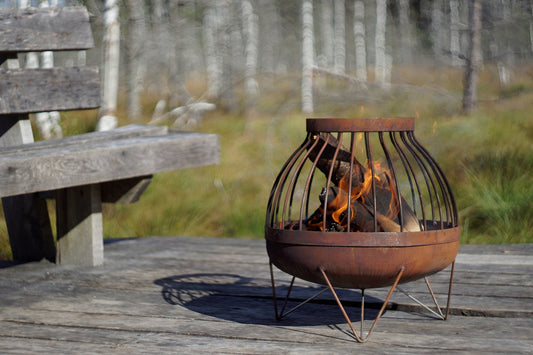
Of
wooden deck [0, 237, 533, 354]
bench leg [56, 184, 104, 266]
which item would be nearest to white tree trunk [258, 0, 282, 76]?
bench leg [56, 184, 104, 266]

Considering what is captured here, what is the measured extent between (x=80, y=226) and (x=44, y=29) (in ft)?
3.19

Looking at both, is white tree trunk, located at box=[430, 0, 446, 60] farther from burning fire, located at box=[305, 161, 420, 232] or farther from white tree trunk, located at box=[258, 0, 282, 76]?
white tree trunk, located at box=[258, 0, 282, 76]

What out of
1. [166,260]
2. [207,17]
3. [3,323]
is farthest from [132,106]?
[3,323]

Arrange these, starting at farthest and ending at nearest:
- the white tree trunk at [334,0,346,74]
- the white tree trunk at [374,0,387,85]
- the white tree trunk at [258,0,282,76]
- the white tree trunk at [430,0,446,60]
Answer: the white tree trunk at [258,0,282,76] < the white tree trunk at [334,0,346,74] < the white tree trunk at [374,0,387,85] < the white tree trunk at [430,0,446,60]

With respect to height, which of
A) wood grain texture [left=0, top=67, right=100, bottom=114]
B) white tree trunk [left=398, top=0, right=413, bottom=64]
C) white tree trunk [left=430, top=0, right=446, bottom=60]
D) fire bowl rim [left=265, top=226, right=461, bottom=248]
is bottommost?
fire bowl rim [left=265, top=226, right=461, bottom=248]

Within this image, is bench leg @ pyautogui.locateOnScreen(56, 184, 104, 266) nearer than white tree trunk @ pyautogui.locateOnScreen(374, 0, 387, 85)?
Yes

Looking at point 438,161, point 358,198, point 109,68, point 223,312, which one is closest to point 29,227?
point 223,312

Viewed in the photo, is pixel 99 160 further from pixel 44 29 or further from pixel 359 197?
pixel 359 197

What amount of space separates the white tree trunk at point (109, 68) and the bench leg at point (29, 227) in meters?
3.06

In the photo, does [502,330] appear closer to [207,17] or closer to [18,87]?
[18,87]

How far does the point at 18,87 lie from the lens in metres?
2.99

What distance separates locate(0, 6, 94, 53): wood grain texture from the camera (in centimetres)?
305

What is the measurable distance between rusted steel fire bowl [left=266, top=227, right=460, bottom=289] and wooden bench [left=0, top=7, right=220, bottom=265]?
0.99 m

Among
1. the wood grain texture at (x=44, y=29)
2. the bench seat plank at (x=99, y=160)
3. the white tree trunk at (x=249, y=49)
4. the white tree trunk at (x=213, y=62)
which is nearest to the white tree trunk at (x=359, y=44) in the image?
the white tree trunk at (x=249, y=49)
